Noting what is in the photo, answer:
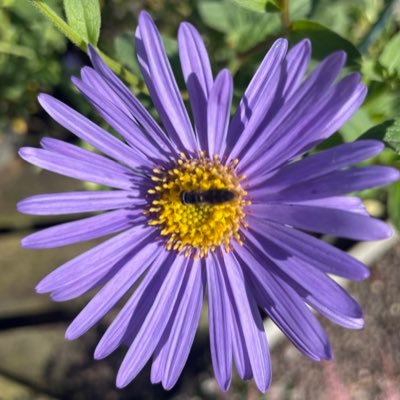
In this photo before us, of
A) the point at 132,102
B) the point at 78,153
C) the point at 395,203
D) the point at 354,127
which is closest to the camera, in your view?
the point at 132,102

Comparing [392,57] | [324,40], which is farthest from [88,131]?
[392,57]

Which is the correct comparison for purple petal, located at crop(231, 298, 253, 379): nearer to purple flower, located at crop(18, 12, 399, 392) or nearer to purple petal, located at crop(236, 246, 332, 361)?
purple flower, located at crop(18, 12, 399, 392)

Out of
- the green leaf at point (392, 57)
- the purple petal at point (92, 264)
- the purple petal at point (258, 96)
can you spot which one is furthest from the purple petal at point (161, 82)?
the green leaf at point (392, 57)

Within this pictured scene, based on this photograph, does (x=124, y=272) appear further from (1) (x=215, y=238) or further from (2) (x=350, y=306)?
(2) (x=350, y=306)

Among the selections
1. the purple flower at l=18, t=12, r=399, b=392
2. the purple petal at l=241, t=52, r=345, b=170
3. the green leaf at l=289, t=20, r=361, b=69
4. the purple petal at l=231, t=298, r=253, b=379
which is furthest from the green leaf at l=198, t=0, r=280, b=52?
the purple petal at l=231, t=298, r=253, b=379

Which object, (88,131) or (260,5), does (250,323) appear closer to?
(88,131)

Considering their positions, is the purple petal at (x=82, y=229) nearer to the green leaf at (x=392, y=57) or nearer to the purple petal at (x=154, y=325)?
the purple petal at (x=154, y=325)
